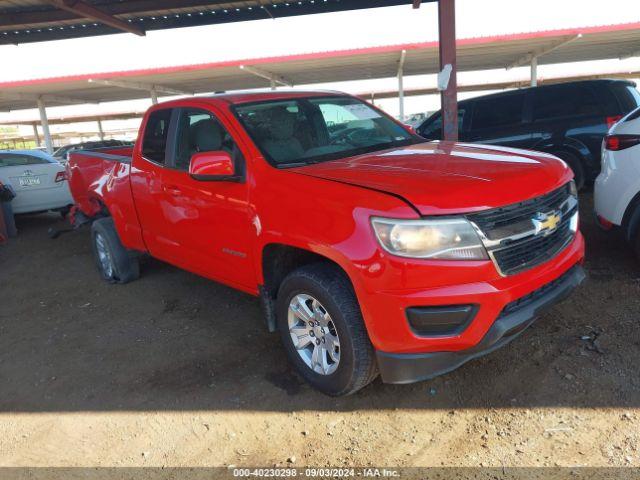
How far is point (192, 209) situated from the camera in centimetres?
374

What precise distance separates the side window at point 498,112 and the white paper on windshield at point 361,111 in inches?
160

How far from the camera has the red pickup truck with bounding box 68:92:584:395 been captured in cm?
244

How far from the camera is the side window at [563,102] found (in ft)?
22.5

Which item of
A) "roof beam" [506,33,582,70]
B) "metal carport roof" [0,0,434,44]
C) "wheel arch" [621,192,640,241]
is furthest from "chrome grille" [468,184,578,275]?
"roof beam" [506,33,582,70]

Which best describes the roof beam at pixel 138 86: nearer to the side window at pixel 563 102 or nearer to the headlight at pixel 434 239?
the side window at pixel 563 102

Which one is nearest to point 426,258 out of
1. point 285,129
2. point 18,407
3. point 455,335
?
point 455,335

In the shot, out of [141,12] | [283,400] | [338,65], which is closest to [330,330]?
[283,400]

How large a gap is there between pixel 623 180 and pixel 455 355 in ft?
8.55

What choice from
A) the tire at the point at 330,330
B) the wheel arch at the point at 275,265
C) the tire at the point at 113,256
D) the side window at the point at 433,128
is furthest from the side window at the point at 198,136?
the side window at the point at 433,128

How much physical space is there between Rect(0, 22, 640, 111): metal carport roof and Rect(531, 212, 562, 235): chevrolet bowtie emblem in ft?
45.1

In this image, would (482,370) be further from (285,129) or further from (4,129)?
(4,129)

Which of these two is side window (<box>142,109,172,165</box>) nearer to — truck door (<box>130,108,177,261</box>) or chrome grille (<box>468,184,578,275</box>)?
truck door (<box>130,108,177,261</box>)

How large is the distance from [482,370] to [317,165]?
174cm

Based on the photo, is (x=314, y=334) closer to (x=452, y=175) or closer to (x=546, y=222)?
(x=452, y=175)
